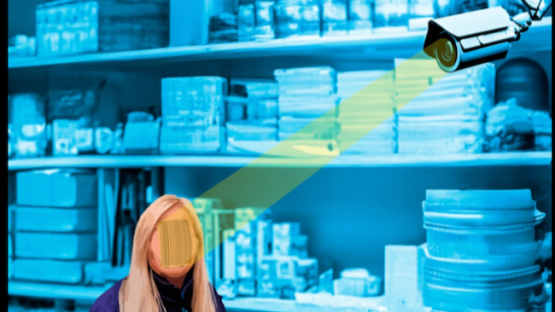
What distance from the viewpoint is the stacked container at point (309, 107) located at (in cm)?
226

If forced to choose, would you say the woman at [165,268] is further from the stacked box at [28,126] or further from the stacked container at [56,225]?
the stacked box at [28,126]

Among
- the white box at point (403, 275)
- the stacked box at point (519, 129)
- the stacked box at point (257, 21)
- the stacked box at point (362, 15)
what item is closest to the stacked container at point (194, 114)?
the stacked box at point (257, 21)

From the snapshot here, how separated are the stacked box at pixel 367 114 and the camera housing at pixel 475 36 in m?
0.45

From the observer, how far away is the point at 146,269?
1.72 meters

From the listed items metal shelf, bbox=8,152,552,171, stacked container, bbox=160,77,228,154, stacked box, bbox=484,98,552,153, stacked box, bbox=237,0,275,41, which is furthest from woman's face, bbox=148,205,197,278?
stacked box, bbox=484,98,552,153

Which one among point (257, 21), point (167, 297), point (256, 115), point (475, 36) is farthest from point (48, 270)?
point (475, 36)

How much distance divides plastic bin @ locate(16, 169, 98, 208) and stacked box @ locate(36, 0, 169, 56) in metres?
0.57

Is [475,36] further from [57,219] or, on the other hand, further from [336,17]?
[57,219]

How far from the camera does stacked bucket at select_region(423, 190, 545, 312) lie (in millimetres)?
2059

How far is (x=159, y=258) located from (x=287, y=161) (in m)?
0.74

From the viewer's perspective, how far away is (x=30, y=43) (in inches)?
105

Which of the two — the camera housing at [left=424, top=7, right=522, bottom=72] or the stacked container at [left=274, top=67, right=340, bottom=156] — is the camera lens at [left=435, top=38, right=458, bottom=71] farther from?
the stacked container at [left=274, top=67, right=340, bottom=156]

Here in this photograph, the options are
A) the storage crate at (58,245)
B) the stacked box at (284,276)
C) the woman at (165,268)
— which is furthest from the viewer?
the storage crate at (58,245)

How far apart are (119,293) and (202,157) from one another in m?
0.74
